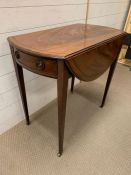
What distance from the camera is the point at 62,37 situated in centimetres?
103

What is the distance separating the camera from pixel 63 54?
757mm

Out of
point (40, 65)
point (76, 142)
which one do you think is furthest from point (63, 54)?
point (76, 142)

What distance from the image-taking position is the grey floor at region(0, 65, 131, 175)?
44.8 inches

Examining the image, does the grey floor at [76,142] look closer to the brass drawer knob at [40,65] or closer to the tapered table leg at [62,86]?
the tapered table leg at [62,86]

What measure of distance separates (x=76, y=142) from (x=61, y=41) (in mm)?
847

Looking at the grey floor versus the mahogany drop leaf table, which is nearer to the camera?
the mahogany drop leaf table

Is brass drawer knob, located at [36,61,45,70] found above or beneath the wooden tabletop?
beneath

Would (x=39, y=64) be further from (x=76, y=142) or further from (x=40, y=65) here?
(x=76, y=142)

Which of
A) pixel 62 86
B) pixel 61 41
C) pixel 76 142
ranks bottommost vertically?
pixel 76 142

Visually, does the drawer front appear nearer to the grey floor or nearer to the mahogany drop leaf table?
the mahogany drop leaf table

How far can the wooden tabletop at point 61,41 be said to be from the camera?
0.79 meters

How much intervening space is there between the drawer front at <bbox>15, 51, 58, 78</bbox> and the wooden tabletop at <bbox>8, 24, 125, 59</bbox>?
0.14 ft

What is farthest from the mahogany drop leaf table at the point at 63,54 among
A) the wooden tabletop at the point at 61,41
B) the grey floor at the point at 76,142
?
the grey floor at the point at 76,142

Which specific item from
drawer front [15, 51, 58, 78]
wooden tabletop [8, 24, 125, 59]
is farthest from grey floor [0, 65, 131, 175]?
wooden tabletop [8, 24, 125, 59]
